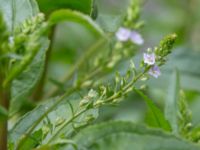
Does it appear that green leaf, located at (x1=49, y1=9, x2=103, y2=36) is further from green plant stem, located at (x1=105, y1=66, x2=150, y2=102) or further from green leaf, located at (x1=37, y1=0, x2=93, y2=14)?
green leaf, located at (x1=37, y1=0, x2=93, y2=14)

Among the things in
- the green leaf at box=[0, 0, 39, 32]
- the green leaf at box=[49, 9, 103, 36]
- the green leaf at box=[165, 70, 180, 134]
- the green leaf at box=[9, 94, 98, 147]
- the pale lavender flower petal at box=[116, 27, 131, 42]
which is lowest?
the green leaf at box=[165, 70, 180, 134]

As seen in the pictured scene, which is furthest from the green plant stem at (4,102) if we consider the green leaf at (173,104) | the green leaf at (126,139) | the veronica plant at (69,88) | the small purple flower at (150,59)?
the green leaf at (173,104)

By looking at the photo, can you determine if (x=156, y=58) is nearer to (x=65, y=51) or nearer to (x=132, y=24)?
(x=132, y=24)

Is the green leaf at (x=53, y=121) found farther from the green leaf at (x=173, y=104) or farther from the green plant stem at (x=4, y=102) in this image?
the green leaf at (x=173, y=104)

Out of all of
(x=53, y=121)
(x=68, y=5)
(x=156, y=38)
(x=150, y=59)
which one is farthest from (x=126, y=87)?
(x=156, y=38)

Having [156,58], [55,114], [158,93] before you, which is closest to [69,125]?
[55,114]

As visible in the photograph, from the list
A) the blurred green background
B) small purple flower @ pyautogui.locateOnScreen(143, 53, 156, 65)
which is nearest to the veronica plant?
small purple flower @ pyautogui.locateOnScreen(143, 53, 156, 65)
